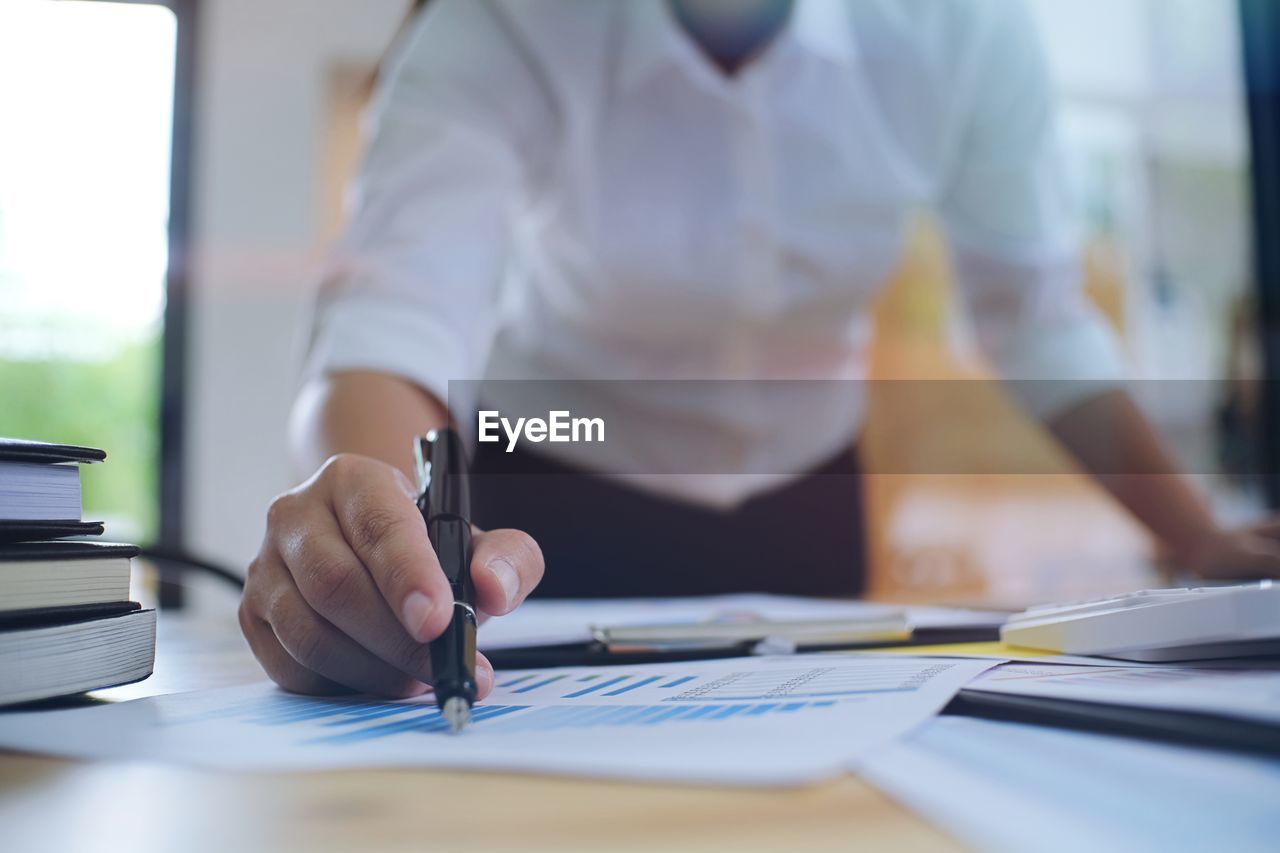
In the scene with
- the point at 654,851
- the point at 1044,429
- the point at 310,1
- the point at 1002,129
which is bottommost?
the point at 654,851

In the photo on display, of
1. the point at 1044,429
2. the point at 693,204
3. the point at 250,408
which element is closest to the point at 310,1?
the point at 250,408

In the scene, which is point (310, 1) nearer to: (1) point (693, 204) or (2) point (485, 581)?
(1) point (693, 204)

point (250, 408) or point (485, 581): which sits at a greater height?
point (250, 408)

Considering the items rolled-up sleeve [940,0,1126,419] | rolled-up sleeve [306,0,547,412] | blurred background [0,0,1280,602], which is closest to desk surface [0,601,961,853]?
rolled-up sleeve [306,0,547,412]

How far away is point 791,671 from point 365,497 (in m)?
0.16

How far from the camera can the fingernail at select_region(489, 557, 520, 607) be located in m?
0.30

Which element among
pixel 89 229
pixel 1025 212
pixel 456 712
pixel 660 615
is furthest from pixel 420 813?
pixel 89 229

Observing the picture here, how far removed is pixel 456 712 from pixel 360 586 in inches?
3.2

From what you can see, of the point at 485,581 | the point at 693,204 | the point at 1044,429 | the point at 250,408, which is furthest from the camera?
the point at 250,408

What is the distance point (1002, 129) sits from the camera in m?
0.93

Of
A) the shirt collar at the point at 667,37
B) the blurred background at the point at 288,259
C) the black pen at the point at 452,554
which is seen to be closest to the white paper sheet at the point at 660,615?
the black pen at the point at 452,554

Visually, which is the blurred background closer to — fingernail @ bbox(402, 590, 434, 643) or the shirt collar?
the shirt collar

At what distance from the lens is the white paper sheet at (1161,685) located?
21 centimetres

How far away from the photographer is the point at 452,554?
30 cm
